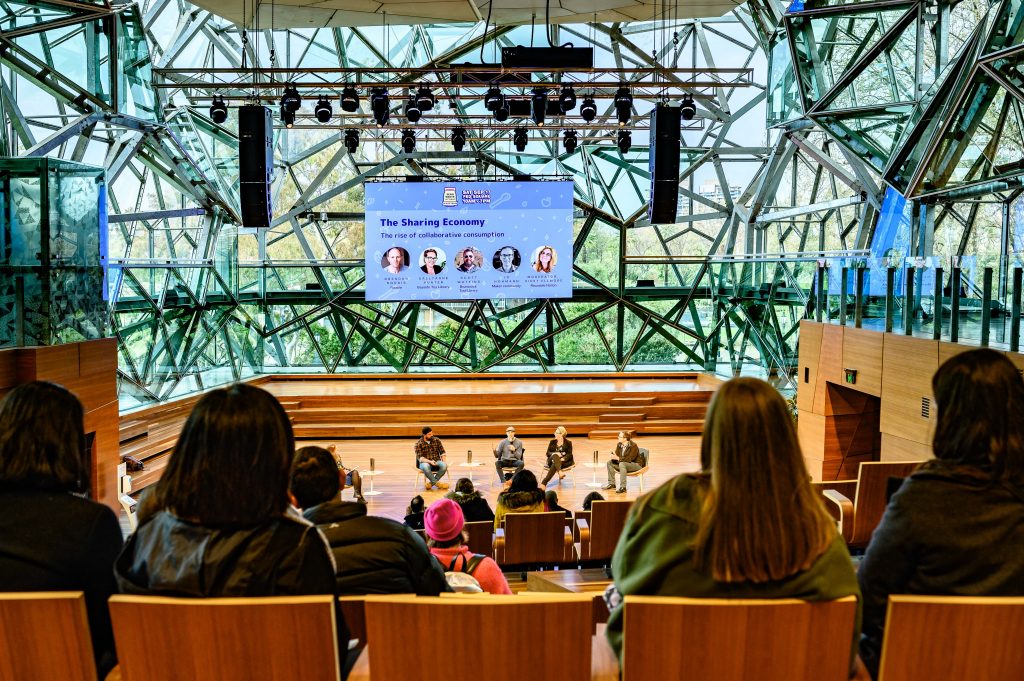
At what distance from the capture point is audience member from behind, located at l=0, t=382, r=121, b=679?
2.16 meters

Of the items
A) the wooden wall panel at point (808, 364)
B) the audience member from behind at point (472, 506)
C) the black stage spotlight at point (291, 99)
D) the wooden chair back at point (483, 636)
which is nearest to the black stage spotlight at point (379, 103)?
the black stage spotlight at point (291, 99)

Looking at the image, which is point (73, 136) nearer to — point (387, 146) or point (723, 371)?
point (387, 146)

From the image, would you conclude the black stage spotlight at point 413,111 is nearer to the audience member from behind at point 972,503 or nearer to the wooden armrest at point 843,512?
the wooden armrest at point 843,512

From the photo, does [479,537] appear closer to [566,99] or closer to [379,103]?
[379,103]

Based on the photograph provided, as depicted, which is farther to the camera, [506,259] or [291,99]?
[506,259]

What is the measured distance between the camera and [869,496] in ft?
18.0

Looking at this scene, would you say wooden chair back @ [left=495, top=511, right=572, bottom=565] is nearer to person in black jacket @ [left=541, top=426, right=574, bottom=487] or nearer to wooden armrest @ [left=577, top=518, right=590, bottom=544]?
wooden armrest @ [left=577, top=518, right=590, bottom=544]

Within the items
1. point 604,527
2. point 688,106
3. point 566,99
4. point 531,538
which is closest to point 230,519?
point 531,538

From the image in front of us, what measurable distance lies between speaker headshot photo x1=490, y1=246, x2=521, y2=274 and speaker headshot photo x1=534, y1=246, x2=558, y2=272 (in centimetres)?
39

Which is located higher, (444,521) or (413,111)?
(413,111)

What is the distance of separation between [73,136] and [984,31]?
11.8 m

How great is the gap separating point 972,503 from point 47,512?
2.45m

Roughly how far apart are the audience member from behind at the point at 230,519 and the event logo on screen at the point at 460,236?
42.9ft

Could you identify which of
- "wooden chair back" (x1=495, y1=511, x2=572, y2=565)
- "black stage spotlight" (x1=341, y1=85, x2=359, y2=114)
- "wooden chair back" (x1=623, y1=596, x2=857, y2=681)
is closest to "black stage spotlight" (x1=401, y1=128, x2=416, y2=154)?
"black stage spotlight" (x1=341, y1=85, x2=359, y2=114)
